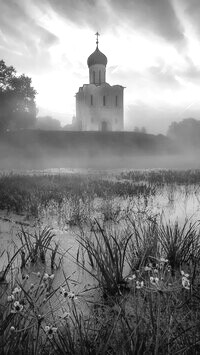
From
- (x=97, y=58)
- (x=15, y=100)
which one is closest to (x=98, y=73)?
(x=97, y=58)

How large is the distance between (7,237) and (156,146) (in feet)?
109

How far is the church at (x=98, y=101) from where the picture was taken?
1831 inches

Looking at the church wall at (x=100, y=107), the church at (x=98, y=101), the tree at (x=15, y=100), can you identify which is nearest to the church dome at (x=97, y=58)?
the church at (x=98, y=101)

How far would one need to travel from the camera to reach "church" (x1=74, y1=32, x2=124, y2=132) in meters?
46.5

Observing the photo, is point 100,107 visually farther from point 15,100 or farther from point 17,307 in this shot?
point 17,307

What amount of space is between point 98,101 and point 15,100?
19283mm

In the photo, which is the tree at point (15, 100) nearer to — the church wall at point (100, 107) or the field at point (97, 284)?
the church wall at point (100, 107)

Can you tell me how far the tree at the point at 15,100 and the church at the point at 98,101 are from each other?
1502 cm

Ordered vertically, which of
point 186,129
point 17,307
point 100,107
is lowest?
point 17,307

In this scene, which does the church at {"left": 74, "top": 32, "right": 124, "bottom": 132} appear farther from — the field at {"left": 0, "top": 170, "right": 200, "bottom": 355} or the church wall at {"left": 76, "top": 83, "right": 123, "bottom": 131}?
the field at {"left": 0, "top": 170, "right": 200, "bottom": 355}

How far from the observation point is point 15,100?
1254 inches

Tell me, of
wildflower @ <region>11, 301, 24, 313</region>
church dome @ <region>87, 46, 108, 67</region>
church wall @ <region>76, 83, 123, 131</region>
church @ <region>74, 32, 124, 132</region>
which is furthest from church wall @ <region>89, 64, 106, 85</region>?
wildflower @ <region>11, 301, 24, 313</region>

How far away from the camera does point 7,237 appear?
3.09 meters

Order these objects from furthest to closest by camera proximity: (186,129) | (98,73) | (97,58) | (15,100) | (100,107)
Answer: (186,129) → (100,107) → (98,73) → (97,58) → (15,100)
